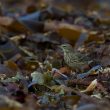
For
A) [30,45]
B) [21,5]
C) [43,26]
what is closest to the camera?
[30,45]

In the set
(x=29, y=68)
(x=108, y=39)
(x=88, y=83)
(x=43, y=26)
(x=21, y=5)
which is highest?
(x=21, y=5)

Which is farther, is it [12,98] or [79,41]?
[79,41]

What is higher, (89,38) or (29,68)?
(89,38)

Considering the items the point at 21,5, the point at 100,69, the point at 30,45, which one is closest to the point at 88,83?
the point at 100,69

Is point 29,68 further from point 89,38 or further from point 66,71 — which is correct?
point 89,38

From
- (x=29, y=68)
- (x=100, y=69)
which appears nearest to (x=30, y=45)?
(x=29, y=68)

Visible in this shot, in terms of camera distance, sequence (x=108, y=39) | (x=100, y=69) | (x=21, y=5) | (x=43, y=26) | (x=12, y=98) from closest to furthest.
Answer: (x=12, y=98)
(x=100, y=69)
(x=108, y=39)
(x=43, y=26)
(x=21, y=5)
